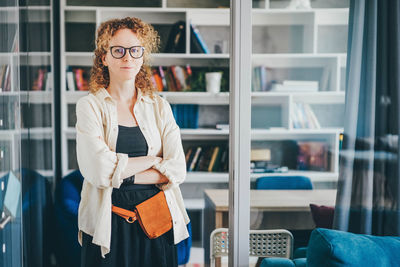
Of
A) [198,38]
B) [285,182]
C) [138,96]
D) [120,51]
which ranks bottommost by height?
[285,182]

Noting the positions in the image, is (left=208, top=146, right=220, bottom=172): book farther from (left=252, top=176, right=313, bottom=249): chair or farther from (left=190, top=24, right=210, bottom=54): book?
(left=252, top=176, right=313, bottom=249): chair

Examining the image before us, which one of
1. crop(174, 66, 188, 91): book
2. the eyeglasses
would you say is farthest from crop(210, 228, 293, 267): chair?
crop(174, 66, 188, 91): book

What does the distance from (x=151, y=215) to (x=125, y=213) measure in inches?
3.7

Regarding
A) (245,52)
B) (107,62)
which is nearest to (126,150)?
(107,62)

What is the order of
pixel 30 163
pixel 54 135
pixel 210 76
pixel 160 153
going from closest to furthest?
pixel 160 153 → pixel 30 163 → pixel 54 135 → pixel 210 76

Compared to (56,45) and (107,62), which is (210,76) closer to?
(56,45)

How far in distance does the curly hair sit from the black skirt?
1.28ft

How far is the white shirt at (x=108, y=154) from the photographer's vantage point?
1491 millimetres

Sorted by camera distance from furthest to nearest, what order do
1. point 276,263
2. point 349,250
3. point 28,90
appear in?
point 28,90
point 276,263
point 349,250

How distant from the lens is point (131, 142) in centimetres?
157

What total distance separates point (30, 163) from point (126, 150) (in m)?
1.15

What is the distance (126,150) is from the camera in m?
1.56

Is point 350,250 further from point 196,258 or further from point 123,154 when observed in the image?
point 196,258

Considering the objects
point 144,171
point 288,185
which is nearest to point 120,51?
point 144,171
